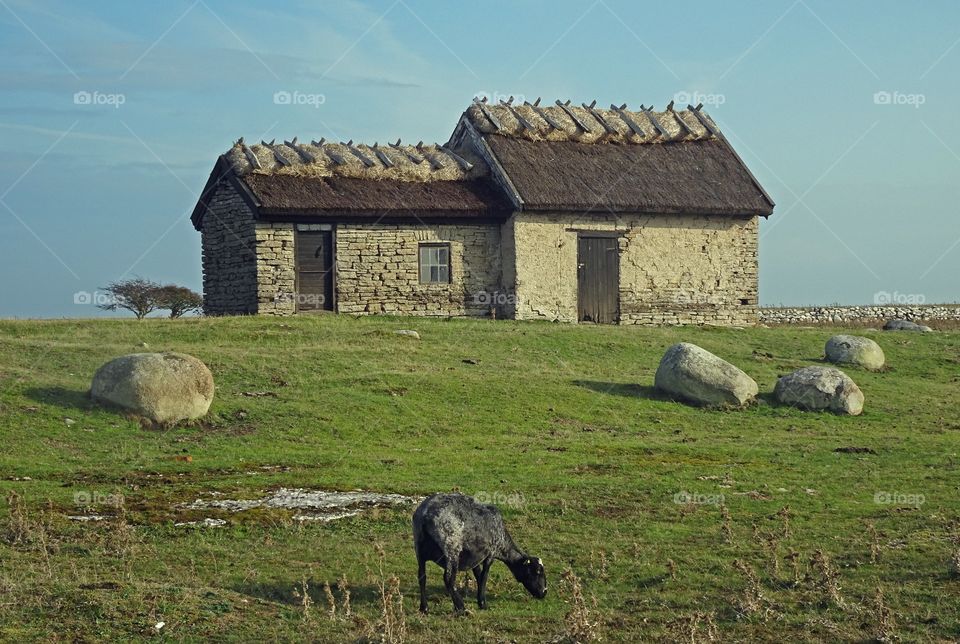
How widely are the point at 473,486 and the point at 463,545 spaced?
5.95 m

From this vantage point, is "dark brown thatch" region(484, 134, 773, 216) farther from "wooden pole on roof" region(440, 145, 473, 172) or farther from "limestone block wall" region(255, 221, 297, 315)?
"limestone block wall" region(255, 221, 297, 315)

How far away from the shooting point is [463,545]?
1293 cm

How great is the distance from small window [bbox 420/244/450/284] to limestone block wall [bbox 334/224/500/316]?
17cm

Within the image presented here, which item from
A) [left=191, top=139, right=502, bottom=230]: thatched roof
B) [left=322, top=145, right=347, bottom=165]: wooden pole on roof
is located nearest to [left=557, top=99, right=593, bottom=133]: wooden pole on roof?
[left=191, top=139, right=502, bottom=230]: thatched roof

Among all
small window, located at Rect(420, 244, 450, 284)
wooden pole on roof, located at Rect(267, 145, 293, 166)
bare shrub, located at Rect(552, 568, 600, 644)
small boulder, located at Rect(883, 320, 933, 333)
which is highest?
wooden pole on roof, located at Rect(267, 145, 293, 166)

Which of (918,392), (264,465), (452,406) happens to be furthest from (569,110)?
(264,465)

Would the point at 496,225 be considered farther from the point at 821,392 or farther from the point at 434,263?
the point at 821,392

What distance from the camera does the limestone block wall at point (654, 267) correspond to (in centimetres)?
3931

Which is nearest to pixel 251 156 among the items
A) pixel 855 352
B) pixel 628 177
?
pixel 628 177

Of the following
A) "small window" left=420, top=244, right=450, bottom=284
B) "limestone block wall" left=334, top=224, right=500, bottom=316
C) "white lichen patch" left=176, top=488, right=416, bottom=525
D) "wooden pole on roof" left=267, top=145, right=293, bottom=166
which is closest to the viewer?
"white lichen patch" left=176, top=488, right=416, bottom=525

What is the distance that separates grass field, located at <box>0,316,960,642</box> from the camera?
41.4 feet

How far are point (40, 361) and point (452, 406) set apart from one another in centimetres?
950

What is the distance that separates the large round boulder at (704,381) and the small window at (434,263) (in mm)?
12224

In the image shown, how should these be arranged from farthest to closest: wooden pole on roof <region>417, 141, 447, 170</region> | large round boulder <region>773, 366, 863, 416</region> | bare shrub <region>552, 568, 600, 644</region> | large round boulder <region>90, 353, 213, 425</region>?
wooden pole on roof <region>417, 141, 447, 170</region>, large round boulder <region>773, 366, 863, 416</region>, large round boulder <region>90, 353, 213, 425</region>, bare shrub <region>552, 568, 600, 644</region>
